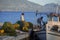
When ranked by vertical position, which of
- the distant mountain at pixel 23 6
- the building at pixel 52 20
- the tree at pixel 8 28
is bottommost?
the tree at pixel 8 28

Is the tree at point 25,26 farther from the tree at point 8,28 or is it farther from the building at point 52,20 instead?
the building at point 52,20

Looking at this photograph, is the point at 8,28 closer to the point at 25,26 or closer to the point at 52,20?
the point at 25,26

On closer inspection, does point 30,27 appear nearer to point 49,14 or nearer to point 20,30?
point 20,30

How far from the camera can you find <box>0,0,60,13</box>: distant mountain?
1605 mm

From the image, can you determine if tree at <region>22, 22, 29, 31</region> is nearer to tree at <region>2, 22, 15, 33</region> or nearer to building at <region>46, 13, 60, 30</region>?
tree at <region>2, 22, 15, 33</region>

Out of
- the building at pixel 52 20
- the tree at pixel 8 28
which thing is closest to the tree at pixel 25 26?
the tree at pixel 8 28

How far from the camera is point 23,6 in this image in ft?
5.38

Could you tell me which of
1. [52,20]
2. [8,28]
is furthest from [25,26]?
[52,20]

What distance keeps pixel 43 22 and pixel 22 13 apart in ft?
0.92

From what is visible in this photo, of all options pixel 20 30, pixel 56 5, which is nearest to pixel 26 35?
pixel 20 30

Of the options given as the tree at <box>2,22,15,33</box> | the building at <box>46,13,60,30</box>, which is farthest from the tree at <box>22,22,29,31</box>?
the building at <box>46,13,60,30</box>

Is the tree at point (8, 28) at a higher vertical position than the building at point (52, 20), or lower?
lower

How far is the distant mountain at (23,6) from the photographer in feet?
5.27

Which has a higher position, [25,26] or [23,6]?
[23,6]
